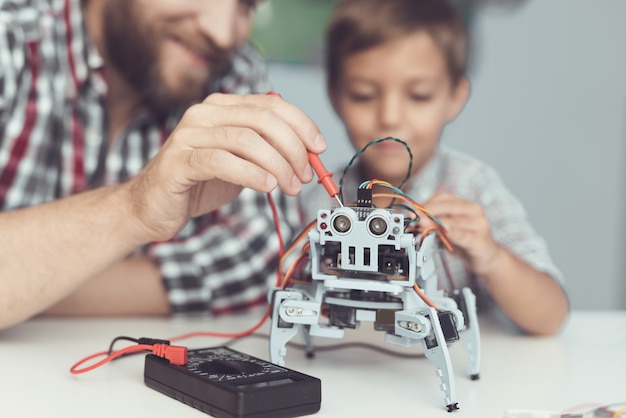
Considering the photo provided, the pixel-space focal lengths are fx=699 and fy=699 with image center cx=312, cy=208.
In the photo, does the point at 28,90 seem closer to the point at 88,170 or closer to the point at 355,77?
the point at 88,170

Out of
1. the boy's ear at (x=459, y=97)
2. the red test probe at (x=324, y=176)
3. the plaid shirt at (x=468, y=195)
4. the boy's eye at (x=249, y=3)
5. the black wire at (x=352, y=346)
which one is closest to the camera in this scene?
the red test probe at (x=324, y=176)

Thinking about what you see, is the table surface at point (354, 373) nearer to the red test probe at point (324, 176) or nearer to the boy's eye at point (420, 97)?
the red test probe at point (324, 176)

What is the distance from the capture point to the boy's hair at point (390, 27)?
5.12 feet

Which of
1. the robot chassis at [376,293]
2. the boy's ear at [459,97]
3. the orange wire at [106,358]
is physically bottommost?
the orange wire at [106,358]

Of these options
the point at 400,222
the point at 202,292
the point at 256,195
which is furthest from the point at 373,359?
the point at 256,195

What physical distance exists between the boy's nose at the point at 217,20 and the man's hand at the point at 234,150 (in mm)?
598

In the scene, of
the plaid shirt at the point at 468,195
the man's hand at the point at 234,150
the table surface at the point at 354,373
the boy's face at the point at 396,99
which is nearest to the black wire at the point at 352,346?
the table surface at the point at 354,373

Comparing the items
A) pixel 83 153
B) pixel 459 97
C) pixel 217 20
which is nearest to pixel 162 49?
pixel 217 20

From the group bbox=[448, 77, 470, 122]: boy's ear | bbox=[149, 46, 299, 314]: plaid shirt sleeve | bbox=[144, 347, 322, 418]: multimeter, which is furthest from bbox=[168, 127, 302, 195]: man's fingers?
bbox=[448, 77, 470, 122]: boy's ear

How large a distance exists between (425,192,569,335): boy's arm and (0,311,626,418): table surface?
3cm

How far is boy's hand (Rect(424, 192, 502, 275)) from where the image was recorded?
98cm

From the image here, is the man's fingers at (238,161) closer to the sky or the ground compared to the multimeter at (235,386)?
closer to the sky

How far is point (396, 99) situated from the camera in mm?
1544

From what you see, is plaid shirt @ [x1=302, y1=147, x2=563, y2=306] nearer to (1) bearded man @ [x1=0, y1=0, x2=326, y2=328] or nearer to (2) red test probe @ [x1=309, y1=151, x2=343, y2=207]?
(1) bearded man @ [x1=0, y1=0, x2=326, y2=328]
